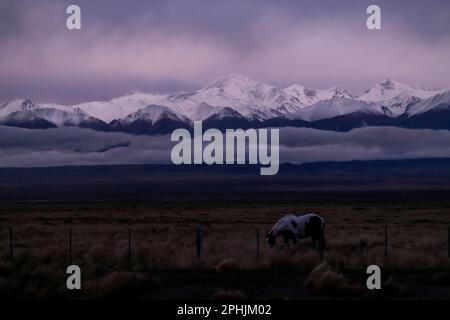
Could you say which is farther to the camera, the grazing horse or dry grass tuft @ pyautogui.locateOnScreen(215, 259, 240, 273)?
the grazing horse

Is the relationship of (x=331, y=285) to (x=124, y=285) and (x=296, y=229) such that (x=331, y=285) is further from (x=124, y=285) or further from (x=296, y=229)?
(x=296, y=229)

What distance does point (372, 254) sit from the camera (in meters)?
24.6

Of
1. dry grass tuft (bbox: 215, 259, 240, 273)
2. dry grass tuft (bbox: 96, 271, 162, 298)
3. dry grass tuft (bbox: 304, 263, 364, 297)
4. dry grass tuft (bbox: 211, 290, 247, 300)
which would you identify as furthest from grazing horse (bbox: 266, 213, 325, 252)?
dry grass tuft (bbox: 211, 290, 247, 300)

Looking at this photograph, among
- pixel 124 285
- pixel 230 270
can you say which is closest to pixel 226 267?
pixel 230 270

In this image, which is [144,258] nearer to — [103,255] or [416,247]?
[103,255]

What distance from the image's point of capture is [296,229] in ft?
92.9

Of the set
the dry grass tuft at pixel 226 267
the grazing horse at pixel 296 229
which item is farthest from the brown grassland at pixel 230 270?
the grazing horse at pixel 296 229

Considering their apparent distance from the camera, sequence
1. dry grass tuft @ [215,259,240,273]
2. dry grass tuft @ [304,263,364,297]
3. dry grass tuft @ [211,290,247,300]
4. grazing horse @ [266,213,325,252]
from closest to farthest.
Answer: dry grass tuft @ [211,290,247,300] < dry grass tuft @ [304,263,364,297] < dry grass tuft @ [215,259,240,273] < grazing horse @ [266,213,325,252]

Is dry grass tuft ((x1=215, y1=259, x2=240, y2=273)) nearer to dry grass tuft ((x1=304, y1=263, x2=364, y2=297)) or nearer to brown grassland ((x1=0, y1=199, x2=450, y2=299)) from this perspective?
brown grassland ((x1=0, y1=199, x2=450, y2=299))

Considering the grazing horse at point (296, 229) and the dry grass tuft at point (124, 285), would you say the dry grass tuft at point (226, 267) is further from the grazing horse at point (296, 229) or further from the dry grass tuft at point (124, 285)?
the grazing horse at point (296, 229)

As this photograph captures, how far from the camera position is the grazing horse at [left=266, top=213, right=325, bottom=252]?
91.8ft

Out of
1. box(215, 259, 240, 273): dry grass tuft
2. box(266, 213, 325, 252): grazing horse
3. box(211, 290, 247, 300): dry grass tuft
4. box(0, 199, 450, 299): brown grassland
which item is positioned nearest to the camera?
box(211, 290, 247, 300): dry grass tuft
